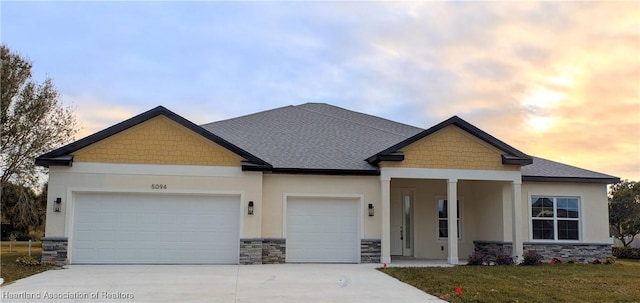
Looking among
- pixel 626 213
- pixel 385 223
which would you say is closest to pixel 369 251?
pixel 385 223

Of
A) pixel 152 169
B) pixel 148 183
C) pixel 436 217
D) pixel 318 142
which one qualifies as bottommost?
pixel 436 217

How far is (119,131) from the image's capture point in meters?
16.5

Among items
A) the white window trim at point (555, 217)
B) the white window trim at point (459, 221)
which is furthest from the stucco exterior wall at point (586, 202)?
the white window trim at point (459, 221)

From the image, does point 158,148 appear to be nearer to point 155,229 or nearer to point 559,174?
point 155,229

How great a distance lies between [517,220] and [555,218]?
1.97m

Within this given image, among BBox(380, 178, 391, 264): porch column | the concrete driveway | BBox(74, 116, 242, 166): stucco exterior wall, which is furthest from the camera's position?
BBox(380, 178, 391, 264): porch column

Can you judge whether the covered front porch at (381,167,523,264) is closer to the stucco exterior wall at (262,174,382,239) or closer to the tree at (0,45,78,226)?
the stucco exterior wall at (262,174,382,239)

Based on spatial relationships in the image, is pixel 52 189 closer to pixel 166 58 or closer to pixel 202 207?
pixel 202 207

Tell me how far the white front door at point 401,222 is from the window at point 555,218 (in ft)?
13.7

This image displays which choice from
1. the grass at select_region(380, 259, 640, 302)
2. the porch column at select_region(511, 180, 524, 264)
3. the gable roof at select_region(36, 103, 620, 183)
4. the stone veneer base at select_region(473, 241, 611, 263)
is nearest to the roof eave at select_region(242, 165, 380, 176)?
the gable roof at select_region(36, 103, 620, 183)

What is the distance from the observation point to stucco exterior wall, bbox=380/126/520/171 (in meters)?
17.9

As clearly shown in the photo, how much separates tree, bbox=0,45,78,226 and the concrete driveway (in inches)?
530

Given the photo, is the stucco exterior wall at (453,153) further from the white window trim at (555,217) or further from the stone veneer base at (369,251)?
the stone veneer base at (369,251)

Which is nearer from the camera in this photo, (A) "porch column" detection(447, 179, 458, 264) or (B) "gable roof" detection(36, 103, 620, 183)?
(B) "gable roof" detection(36, 103, 620, 183)
